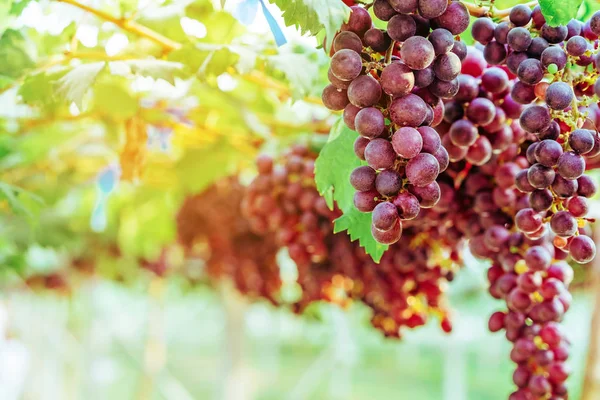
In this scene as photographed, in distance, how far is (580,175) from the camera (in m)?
0.45

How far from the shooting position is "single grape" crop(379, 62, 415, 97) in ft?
1.40

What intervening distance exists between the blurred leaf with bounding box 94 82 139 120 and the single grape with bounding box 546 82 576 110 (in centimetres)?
81

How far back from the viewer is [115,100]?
42.1 inches

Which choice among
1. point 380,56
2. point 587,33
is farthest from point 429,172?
point 587,33

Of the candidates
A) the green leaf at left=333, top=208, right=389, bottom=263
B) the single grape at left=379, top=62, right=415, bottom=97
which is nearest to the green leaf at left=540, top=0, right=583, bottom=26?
the single grape at left=379, top=62, right=415, bottom=97

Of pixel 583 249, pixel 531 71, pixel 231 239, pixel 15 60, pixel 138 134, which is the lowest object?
pixel 231 239

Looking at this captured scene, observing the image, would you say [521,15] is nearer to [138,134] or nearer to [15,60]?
[15,60]

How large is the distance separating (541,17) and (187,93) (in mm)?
801

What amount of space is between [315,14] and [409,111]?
0.10 m

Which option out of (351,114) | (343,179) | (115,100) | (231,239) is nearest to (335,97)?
(351,114)

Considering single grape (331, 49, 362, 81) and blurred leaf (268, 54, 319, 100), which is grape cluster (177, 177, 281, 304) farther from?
single grape (331, 49, 362, 81)

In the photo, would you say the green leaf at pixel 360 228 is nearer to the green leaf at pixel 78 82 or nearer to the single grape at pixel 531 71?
the single grape at pixel 531 71

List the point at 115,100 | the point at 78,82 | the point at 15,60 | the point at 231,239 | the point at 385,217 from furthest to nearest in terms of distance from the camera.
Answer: the point at 231,239 < the point at 115,100 < the point at 15,60 < the point at 78,82 < the point at 385,217

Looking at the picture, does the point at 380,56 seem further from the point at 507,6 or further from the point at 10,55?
the point at 10,55
